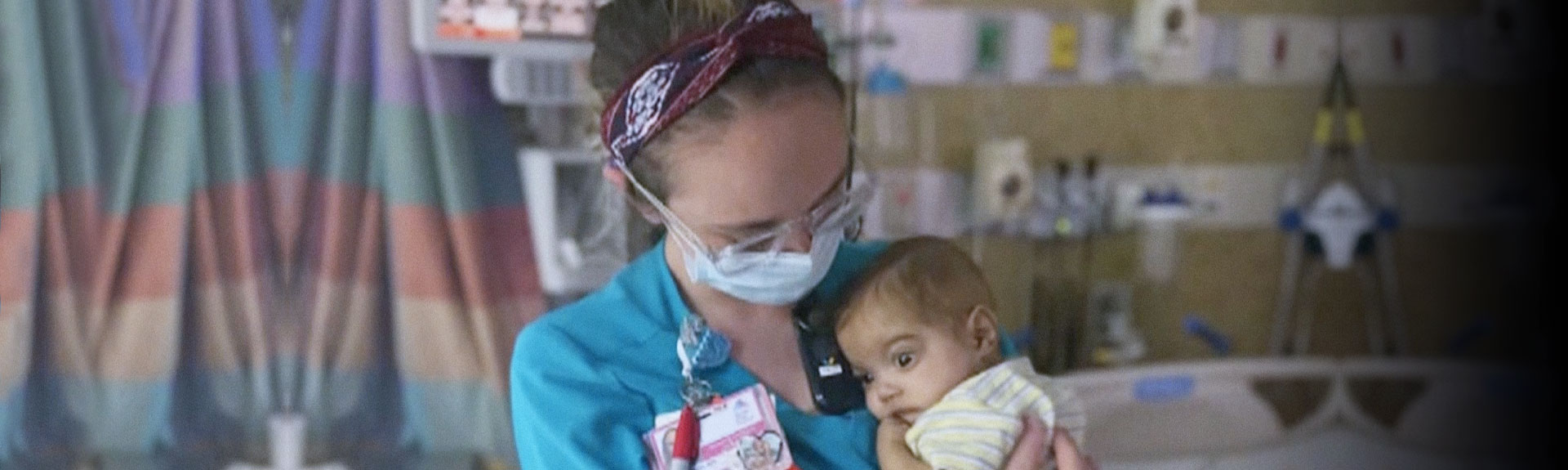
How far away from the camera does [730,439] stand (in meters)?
1.33

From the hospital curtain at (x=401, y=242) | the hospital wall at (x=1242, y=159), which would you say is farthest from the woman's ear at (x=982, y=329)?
the hospital wall at (x=1242, y=159)

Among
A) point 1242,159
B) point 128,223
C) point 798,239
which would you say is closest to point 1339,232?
point 1242,159

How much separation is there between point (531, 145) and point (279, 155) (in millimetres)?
440

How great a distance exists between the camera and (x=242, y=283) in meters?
2.34

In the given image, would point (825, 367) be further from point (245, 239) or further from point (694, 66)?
point (245, 239)

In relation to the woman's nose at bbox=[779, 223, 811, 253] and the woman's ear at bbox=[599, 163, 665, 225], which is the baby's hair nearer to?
the woman's nose at bbox=[779, 223, 811, 253]

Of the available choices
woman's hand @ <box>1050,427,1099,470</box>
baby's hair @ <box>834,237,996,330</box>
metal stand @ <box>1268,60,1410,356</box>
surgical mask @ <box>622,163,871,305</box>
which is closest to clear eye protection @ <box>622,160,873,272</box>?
surgical mask @ <box>622,163,871,305</box>

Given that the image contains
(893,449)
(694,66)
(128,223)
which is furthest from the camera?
(128,223)

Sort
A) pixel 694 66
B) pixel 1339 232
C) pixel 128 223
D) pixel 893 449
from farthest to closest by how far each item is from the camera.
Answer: pixel 1339 232 → pixel 128 223 → pixel 893 449 → pixel 694 66

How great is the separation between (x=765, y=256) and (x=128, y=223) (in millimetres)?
1381

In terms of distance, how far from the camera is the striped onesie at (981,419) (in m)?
1.43

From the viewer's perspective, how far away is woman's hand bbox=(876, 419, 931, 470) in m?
1.39

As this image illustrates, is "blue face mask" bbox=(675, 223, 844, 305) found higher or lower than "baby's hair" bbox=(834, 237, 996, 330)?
higher

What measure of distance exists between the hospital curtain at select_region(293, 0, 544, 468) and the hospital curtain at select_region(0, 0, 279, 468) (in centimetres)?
10
